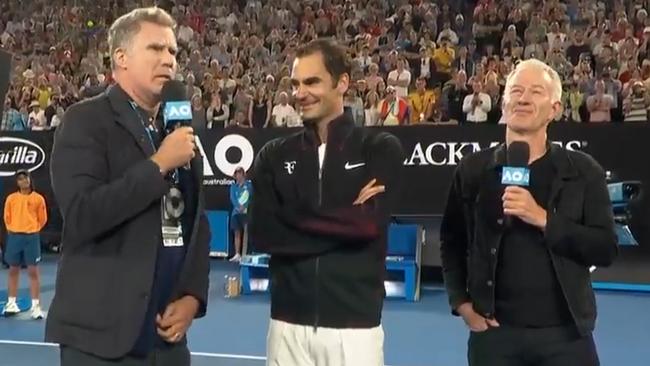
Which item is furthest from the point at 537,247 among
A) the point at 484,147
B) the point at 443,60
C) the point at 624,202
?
the point at 443,60

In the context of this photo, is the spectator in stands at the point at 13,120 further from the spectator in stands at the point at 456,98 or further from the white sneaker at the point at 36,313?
the spectator in stands at the point at 456,98

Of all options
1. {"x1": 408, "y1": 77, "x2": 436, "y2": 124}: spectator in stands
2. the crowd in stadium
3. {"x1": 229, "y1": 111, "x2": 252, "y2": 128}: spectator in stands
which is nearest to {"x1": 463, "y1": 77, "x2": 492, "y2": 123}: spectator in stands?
the crowd in stadium

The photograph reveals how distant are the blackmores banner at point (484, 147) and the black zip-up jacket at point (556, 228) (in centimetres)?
630

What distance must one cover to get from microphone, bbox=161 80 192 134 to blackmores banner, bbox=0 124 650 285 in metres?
7.59

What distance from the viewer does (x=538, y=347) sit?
3.31 metres

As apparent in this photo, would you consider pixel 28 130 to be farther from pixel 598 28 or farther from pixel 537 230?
pixel 537 230

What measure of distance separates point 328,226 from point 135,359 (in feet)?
3.04

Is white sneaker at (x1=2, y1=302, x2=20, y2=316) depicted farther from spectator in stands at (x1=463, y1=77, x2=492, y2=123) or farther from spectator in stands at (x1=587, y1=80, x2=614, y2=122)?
spectator in stands at (x1=587, y1=80, x2=614, y2=122)

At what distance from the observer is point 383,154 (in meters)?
3.45

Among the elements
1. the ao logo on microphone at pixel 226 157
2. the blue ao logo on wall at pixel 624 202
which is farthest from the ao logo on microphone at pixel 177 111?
the ao logo on microphone at pixel 226 157

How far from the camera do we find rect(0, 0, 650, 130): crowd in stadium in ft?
44.0

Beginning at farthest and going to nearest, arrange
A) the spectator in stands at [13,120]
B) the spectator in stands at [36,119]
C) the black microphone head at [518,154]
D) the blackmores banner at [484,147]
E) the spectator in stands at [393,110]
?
1. the spectator in stands at [13,120]
2. the spectator in stands at [36,119]
3. the spectator in stands at [393,110]
4. the blackmores banner at [484,147]
5. the black microphone head at [518,154]

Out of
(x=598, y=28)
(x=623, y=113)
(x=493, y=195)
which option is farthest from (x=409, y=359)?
(x=598, y=28)

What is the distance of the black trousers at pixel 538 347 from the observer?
3.30m
